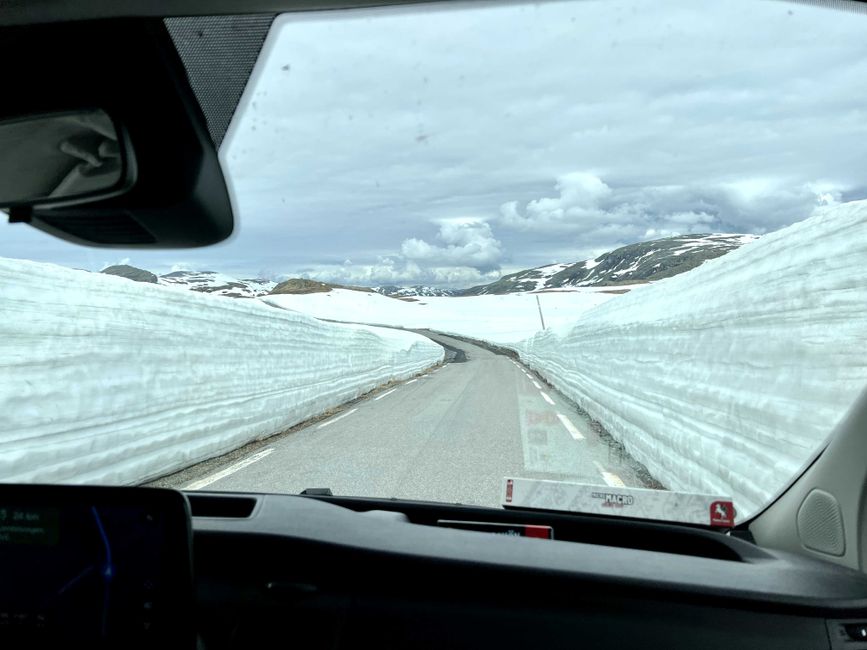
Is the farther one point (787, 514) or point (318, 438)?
point (318, 438)

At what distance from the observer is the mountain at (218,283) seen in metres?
3.59

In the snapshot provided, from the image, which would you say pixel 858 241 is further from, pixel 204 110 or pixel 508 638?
pixel 204 110

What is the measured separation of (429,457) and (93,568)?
653 centimetres

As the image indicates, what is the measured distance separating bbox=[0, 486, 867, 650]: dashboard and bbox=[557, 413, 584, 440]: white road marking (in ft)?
25.3

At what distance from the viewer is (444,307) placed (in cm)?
1398

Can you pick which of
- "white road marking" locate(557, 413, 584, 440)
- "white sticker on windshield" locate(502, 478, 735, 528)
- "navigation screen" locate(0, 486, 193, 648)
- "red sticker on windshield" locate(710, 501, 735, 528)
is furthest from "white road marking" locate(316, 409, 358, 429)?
"navigation screen" locate(0, 486, 193, 648)

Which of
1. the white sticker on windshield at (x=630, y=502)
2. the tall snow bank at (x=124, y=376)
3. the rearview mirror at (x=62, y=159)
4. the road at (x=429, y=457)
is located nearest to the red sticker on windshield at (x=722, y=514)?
the white sticker on windshield at (x=630, y=502)

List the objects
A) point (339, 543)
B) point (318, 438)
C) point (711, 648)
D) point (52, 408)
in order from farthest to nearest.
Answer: point (318, 438) < point (52, 408) < point (339, 543) < point (711, 648)

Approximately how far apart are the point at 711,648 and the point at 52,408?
18.5ft

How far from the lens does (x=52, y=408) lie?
20.3 ft

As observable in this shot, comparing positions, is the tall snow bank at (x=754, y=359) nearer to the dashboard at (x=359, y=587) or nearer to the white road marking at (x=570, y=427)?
the white road marking at (x=570, y=427)

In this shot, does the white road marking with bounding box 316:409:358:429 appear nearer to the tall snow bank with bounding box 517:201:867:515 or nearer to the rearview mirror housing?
the tall snow bank with bounding box 517:201:867:515

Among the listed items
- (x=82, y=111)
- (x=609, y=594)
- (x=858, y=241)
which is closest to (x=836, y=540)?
(x=609, y=594)

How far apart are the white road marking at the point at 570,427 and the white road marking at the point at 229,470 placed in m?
4.18
